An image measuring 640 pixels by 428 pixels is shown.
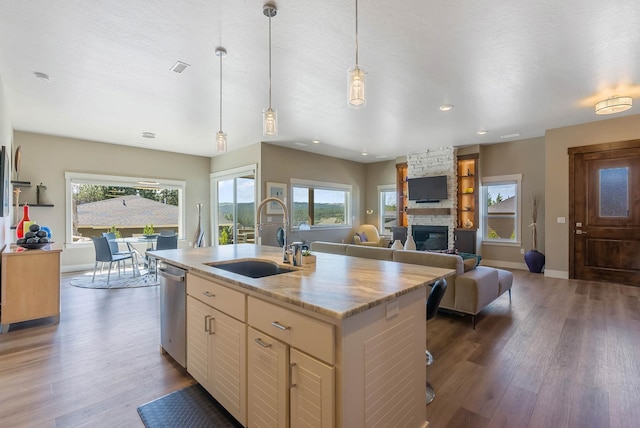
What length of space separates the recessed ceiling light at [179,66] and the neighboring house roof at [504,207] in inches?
270

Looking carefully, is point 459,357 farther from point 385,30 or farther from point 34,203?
point 34,203

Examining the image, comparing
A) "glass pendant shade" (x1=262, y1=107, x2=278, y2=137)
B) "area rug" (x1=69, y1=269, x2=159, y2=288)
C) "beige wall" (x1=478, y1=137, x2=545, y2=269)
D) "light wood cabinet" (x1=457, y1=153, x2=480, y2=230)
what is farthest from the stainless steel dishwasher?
"beige wall" (x1=478, y1=137, x2=545, y2=269)

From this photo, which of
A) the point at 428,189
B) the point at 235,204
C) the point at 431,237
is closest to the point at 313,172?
the point at 235,204

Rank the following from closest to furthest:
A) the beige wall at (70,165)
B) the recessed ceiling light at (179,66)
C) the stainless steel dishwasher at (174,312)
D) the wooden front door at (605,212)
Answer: the stainless steel dishwasher at (174,312)
the recessed ceiling light at (179,66)
the wooden front door at (605,212)
the beige wall at (70,165)

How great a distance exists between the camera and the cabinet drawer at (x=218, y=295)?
166cm

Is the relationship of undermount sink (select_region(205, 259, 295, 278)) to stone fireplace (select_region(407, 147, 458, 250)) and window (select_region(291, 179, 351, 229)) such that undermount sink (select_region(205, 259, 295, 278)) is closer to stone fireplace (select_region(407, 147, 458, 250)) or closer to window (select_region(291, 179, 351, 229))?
window (select_region(291, 179, 351, 229))

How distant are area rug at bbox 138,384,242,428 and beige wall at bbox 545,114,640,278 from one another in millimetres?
6188

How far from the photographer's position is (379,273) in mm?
1825

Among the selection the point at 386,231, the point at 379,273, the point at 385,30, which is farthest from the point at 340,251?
the point at 386,231

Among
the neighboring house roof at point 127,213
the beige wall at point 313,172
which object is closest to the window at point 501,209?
the beige wall at point 313,172

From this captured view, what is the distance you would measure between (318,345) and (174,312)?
1669 mm

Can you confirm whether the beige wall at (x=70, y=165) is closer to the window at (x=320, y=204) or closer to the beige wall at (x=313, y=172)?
the beige wall at (x=313, y=172)

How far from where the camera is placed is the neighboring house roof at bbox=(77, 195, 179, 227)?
648 centimetres

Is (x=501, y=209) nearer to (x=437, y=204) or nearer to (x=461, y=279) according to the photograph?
(x=437, y=204)
